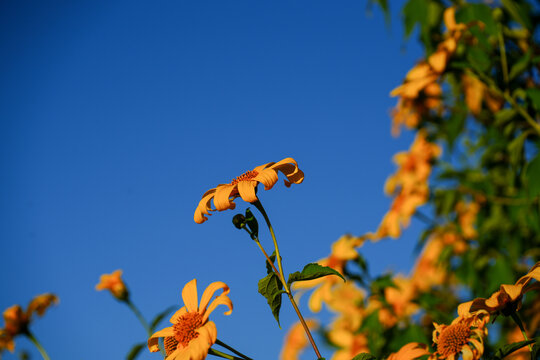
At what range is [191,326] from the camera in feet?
3.63

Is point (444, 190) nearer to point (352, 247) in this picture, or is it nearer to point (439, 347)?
point (352, 247)

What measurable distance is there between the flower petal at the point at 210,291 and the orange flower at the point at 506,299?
55 centimetres

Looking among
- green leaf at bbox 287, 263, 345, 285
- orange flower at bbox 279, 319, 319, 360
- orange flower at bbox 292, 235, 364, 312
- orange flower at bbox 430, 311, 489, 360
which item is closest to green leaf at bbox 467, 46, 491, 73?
orange flower at bbox 292, 235, 364, 312

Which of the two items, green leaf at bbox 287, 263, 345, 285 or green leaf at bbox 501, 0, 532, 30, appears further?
green leaf at bbox 501, 0, 532, 30

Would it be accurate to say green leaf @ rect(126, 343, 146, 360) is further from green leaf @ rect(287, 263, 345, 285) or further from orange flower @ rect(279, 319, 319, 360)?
orange flower @ rect(279, 319, 319, 360)

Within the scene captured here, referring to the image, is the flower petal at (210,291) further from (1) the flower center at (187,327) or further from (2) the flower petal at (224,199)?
(2) the flower petal at (224,199)

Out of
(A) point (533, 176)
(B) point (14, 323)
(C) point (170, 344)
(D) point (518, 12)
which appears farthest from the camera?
(B) point (14, 323)

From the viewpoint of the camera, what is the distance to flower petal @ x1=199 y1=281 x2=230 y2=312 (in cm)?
114

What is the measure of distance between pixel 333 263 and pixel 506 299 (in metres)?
1.48

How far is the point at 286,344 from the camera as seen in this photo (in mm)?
3990

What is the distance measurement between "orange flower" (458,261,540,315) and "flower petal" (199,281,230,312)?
0.55 meters

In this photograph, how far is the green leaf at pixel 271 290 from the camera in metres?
1.04

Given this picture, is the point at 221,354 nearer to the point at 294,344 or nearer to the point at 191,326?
the point at 191,326

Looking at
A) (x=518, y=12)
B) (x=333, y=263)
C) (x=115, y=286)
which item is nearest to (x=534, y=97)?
(x=518, y=12)
